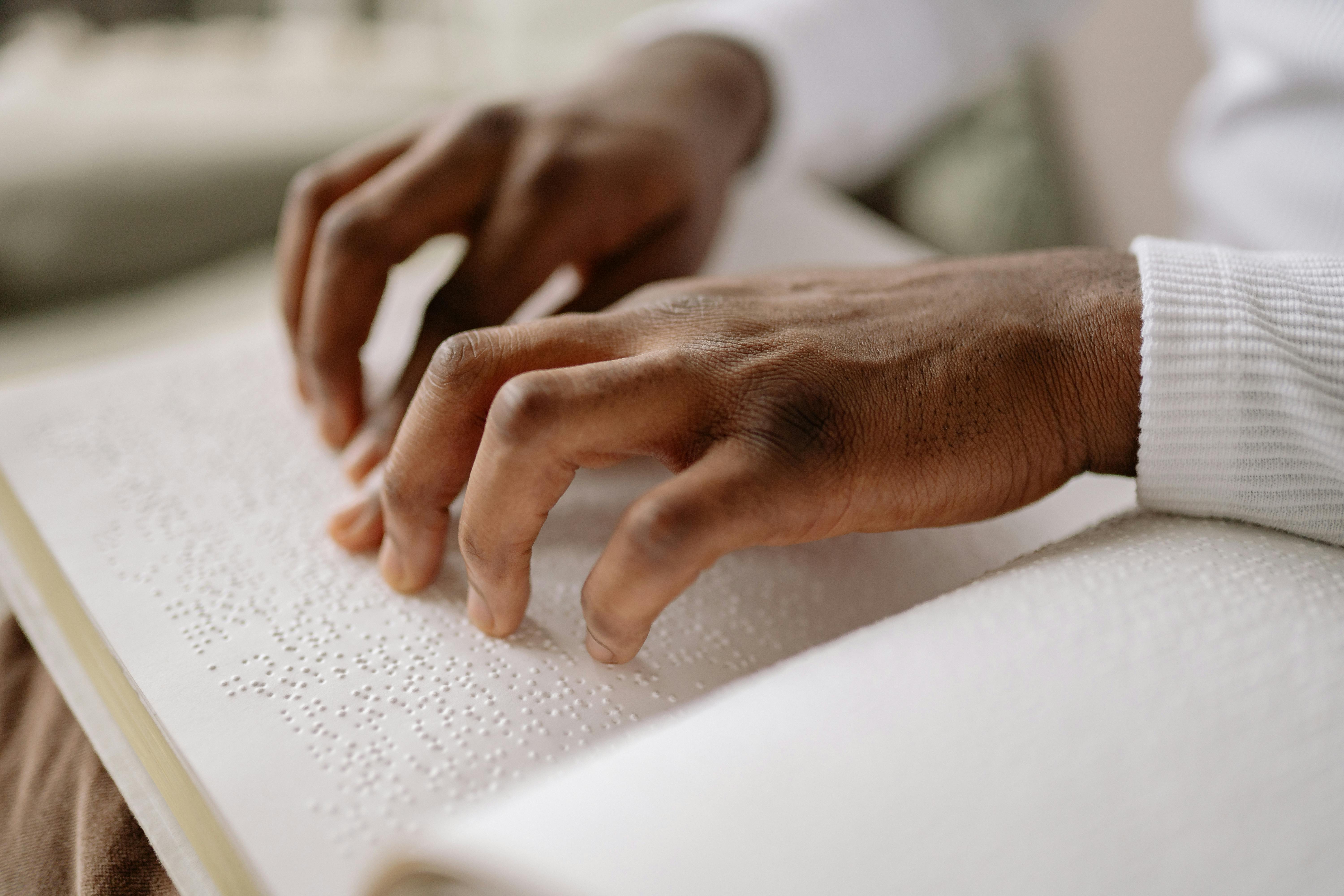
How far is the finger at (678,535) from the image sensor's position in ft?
1.03

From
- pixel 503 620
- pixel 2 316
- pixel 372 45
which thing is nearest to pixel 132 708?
pixel 503 620

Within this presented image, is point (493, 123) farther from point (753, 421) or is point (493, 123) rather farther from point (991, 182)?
point (991, 182)

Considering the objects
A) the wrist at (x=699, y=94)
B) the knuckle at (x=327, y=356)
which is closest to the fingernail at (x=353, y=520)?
the knuckle at (x=327, y=356)

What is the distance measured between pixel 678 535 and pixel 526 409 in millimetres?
73

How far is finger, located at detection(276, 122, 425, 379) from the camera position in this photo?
574mm

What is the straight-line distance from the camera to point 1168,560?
0.32m

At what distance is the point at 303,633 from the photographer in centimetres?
38

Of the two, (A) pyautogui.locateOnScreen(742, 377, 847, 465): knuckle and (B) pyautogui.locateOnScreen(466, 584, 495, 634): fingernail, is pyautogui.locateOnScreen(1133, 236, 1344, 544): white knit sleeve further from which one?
(B) pyautogui.locateOnScreen(466, 584, 495, 634): fingernail

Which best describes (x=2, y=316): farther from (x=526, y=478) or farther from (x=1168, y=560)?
(x=1168, y=560)

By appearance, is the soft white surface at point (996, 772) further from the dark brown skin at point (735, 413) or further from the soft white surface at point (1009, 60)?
the soft white surface at point (1009, 60)

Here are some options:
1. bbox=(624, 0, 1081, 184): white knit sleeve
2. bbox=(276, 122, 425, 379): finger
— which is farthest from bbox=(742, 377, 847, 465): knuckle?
bbox=(624, 0, 1081, 184): white knit sleeve

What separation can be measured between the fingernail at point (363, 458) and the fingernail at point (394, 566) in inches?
3.6

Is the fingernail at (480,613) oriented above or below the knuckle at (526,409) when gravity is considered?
below

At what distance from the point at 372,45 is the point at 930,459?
1.16 metres
